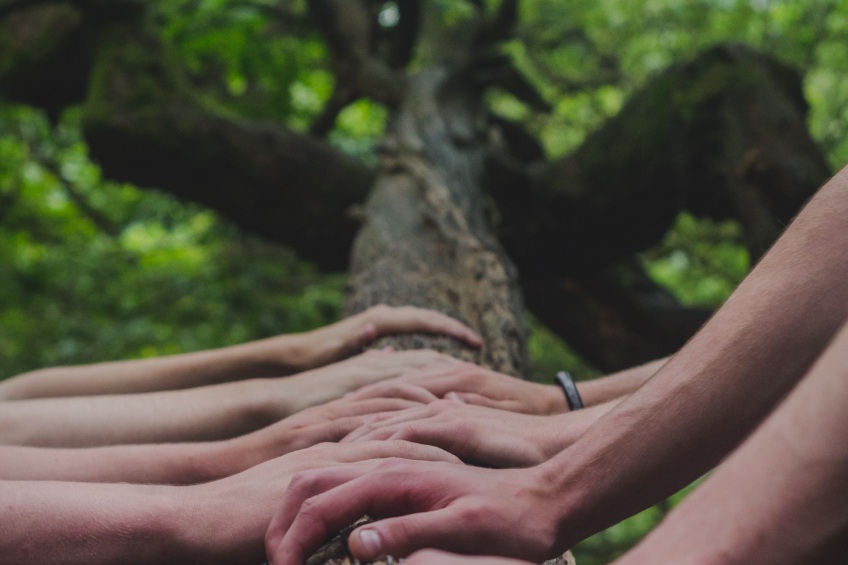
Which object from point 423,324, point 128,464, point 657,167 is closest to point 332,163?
point 657,167

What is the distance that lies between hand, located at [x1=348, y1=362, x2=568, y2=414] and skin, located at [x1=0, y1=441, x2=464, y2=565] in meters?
0.60

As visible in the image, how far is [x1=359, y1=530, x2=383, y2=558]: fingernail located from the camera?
1.21 meters

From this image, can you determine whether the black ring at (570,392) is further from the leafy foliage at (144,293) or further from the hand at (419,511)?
the leafy foliage at (144,293)

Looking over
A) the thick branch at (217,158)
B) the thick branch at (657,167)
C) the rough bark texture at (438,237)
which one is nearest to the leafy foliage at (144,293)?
the thick branch at (217,158)

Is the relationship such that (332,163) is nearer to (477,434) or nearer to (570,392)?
(570,392)

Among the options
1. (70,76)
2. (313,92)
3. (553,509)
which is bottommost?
(553,509)

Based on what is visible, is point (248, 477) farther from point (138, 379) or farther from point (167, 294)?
point (167, 294)

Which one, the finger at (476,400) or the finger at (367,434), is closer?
the finger at (367,434)

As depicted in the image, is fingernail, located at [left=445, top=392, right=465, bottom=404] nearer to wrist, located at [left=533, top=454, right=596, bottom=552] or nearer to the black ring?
the black ring

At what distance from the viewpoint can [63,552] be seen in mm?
1456

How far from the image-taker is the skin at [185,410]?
2.36 m

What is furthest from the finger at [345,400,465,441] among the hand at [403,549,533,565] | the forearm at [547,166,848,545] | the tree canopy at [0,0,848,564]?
the tree canopy at [0,0,848,564]

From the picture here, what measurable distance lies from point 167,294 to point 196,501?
13.2ft

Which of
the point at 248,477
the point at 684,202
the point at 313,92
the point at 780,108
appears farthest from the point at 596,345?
the point at 248,477
